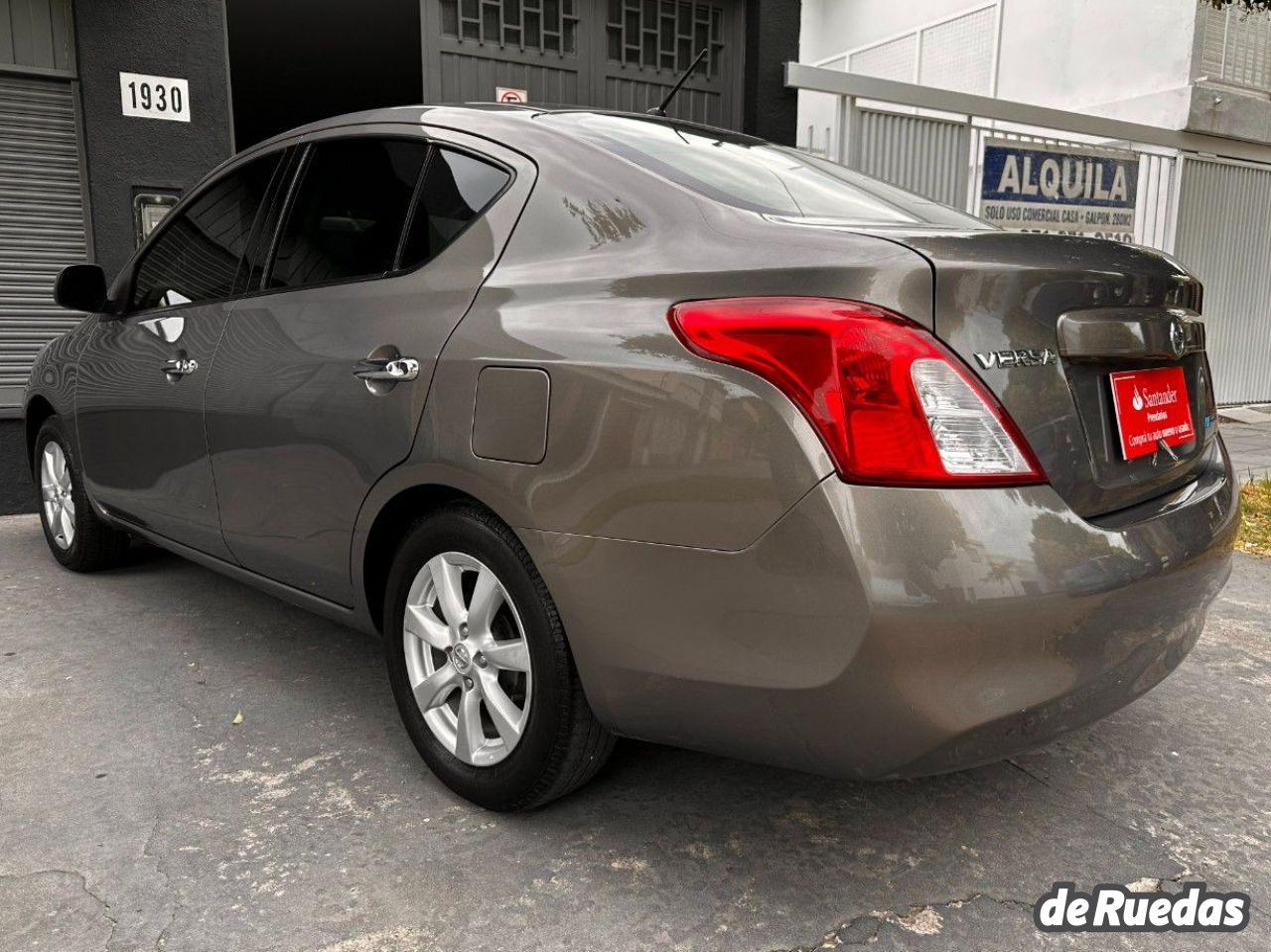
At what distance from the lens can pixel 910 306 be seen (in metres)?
1.78

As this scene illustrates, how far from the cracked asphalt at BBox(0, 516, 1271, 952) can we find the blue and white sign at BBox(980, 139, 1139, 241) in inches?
245

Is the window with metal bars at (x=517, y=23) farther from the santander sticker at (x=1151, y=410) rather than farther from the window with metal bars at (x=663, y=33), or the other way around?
the santander sticker at (x=1151, y=410)

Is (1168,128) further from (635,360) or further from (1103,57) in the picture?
(635,360)

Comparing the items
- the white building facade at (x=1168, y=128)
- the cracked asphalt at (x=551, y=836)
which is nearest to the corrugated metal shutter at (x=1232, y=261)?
the white building facade at (x=1168, y=128)

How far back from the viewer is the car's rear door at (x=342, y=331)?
242 cm

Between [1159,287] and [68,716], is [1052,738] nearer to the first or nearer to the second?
[1159,287]

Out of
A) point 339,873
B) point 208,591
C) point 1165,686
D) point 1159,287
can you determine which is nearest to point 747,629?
point 339,873

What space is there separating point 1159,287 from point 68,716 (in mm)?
3014

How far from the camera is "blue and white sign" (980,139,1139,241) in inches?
335

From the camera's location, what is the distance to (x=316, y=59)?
12.7 metres

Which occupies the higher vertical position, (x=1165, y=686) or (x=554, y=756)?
(x=554, y=756)

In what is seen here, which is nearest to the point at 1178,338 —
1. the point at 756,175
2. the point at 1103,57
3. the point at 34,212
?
the point at 756,175

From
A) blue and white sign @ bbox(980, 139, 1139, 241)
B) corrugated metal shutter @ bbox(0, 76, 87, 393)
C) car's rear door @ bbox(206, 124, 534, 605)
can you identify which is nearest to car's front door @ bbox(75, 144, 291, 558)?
car's rear door @ bbox(206, 124, 534, 605)

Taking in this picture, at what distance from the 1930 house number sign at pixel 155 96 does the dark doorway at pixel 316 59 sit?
446 cm
